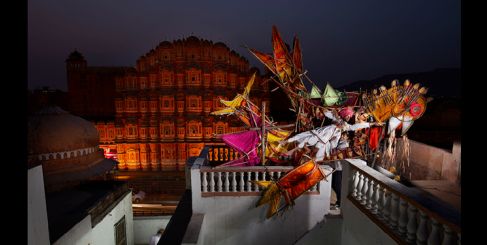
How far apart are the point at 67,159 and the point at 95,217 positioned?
4.47 metres

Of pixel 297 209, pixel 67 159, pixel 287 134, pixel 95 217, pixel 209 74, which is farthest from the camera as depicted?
pixel 209 74

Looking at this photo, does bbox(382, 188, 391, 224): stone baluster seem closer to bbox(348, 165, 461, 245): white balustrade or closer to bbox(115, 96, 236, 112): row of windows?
bbox(348, 165, 461, 245): white balustrade

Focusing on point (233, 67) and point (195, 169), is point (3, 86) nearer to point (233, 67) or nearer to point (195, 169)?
point (195, 169)

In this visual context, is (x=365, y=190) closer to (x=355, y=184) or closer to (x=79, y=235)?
(x=355, y=184)

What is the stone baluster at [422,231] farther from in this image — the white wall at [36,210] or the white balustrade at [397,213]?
the white wall at [36,210]

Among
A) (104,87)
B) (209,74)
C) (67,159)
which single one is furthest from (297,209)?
(104,87)

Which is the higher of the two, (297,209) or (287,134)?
(287,134)

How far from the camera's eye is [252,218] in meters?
6.21

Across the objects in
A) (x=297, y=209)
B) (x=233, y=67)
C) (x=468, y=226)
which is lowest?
(x=297, y=209)

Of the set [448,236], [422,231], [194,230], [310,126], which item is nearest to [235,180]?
[194,230]

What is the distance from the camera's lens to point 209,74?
2581 centimetres

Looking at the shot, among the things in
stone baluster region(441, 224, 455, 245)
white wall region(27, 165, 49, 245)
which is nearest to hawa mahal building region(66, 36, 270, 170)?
white wall region(27, 165, 49, 245)

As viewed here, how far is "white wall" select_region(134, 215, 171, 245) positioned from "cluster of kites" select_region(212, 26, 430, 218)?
7928 millimetres

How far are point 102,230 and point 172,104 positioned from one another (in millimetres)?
17872
